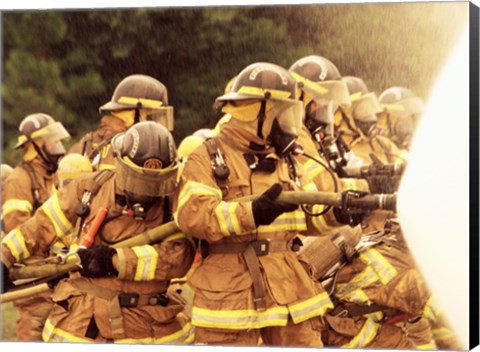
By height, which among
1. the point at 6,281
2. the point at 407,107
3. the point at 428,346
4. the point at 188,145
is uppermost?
the point at 407,107

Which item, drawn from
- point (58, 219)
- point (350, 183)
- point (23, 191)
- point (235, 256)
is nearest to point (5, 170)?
point (23, 191)

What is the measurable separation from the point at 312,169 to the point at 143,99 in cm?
129

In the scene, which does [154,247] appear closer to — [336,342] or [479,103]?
[336,342]

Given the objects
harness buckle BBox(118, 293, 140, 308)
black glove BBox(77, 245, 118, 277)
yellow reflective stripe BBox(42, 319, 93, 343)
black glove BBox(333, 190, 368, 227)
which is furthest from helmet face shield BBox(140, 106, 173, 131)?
yellow reflective stripe BBox(42, 319, 93, 343)

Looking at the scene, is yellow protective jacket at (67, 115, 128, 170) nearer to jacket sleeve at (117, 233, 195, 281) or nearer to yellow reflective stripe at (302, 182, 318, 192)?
jacket sleeve at (117, 233, 195, 281)

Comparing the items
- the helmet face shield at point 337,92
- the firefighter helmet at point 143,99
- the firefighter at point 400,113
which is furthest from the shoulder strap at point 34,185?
the firefighter at point 400,113

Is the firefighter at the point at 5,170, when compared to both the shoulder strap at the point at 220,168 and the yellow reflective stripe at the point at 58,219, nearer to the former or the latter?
the yellow reflective stripe at the point at 58,219

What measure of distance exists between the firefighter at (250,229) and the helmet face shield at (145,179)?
0.09 metres

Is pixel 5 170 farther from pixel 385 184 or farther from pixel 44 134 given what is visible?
pixel 385 184

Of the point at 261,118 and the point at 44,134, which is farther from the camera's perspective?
the point at 44,134

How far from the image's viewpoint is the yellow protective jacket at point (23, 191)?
32.1 ft

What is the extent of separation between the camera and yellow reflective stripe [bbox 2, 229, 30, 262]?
922 centimetres

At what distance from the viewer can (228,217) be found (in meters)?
8.57

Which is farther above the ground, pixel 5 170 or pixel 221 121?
pixel 221 121
